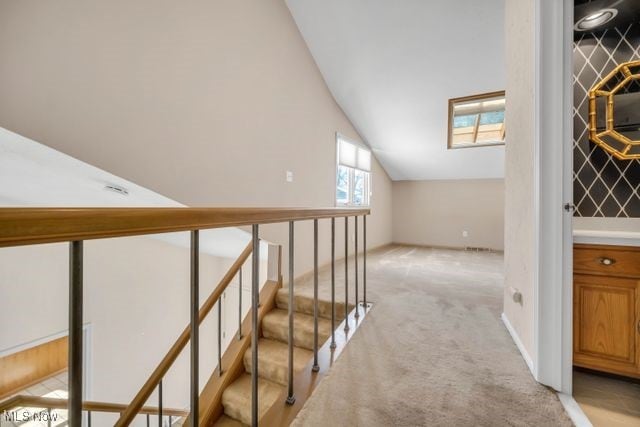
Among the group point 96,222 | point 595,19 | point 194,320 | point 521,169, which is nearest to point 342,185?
point 521,169

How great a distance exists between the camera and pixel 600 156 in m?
1.70

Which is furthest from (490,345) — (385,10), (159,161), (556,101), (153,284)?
(153,284)

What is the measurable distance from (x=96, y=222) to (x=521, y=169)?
6.39 ft

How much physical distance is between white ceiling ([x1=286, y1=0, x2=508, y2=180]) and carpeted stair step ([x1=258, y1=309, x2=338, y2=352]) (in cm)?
305

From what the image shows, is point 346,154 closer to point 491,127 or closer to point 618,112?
point 491,127

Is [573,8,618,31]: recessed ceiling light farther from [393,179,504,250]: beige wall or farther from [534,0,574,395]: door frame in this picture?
[393,179,504,250]: beige wall

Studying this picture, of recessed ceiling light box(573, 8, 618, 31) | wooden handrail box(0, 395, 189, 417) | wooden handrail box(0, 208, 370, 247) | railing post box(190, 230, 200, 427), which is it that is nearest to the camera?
wooden handrail box(0, 208, 370, 247)

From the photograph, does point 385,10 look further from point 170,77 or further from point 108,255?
point 108,255

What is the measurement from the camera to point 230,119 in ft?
7.80

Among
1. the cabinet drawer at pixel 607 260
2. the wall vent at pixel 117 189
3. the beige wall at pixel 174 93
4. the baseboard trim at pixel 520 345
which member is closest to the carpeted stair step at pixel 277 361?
the beige wall at pixel 174 93

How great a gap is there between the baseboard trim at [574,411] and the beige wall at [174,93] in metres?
2.35

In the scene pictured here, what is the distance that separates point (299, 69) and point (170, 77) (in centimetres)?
178

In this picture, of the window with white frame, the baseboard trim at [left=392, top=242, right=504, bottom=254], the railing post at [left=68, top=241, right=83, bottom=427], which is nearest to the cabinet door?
the railing post at [left=68, top=241, right=83, bottom=427]

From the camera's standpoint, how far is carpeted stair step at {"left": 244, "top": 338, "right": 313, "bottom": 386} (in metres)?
2.09
